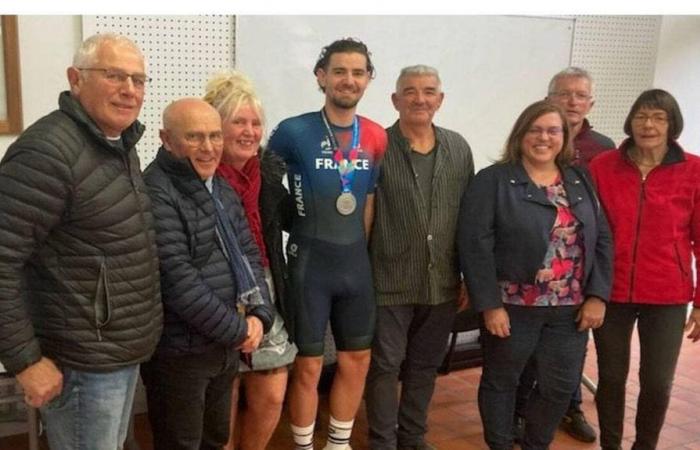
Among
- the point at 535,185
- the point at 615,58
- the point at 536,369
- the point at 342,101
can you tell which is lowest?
the point at 536,369

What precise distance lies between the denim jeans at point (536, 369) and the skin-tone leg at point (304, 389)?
2.08ft

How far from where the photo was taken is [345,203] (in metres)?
2.27

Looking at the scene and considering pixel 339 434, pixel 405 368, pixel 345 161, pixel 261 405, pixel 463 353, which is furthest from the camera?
pixel 463 353

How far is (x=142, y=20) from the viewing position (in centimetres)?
268

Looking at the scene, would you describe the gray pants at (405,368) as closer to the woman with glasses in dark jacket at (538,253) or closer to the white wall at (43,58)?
the woman with glasses in dark jacket at (538,253)

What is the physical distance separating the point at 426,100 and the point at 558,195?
22.6 inches

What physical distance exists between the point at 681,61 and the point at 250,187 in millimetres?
3487

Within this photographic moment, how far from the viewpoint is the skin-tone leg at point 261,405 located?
2135 millimetres

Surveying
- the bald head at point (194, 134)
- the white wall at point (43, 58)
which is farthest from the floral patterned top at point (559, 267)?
the white wall at point (43, 58)

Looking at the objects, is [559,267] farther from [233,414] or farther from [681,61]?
[681,61]

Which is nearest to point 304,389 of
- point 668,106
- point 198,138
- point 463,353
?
point 198,138

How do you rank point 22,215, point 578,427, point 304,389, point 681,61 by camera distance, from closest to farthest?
point 22,215
point 304,389
point 578,427
point 681,61

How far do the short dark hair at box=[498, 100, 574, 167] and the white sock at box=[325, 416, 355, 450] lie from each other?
116 centimetres
